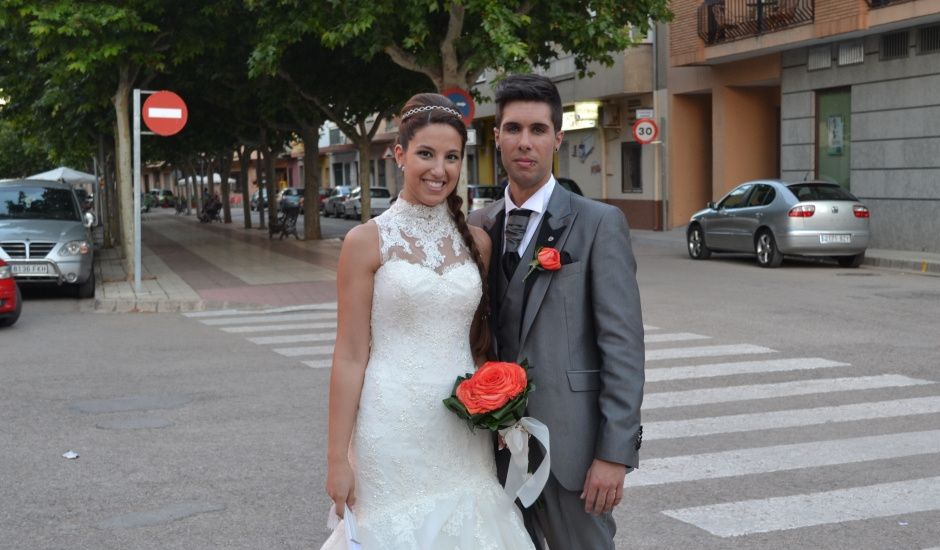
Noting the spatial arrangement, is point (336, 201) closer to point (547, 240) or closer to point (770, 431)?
point (770, 431)

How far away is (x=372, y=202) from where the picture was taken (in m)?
49.2

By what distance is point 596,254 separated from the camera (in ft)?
10.3

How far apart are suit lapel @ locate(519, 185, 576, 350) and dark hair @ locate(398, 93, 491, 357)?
0.60ft

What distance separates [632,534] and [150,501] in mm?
2461

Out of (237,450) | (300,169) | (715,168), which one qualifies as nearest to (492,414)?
(237,450)

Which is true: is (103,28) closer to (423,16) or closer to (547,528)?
(423,16)

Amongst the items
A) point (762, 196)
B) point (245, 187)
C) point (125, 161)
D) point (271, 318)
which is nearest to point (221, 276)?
point (125, 161)

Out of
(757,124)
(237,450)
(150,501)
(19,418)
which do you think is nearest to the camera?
(150,501)

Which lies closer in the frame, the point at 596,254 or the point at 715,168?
A: the point at 596,254

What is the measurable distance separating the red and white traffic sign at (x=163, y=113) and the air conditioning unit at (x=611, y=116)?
729 inches

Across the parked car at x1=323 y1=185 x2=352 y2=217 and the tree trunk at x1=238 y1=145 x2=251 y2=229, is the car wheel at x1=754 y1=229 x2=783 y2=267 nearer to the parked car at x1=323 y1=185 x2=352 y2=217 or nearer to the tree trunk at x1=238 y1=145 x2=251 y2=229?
the tree trunk at x1=238 y1=145 x2=251 y2=229

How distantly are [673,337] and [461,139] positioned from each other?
870cm

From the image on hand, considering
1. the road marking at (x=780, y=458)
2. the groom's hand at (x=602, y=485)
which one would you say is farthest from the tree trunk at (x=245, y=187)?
the groom's hand at (x=602, y=485)

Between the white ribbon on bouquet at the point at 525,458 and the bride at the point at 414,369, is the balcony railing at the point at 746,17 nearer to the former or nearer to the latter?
the bride at the point at 414,369
